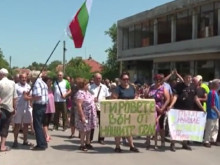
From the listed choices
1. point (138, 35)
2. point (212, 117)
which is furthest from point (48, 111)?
point (138, 35)

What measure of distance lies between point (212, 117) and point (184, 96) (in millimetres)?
1119

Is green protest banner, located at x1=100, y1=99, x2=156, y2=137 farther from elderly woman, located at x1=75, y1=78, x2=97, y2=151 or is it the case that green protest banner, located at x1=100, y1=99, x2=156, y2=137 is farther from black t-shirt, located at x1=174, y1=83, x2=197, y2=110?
black t-shirt, located at x1=174, y1=83, x2=197, y2=110


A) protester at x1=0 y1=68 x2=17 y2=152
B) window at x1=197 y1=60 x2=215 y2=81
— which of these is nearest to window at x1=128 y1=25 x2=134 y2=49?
window at x1=197 y1=60 x2=215 y2=81

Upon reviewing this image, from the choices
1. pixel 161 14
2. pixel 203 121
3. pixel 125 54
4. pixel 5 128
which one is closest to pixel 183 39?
pixel 161 14

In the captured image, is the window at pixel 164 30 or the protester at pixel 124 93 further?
the window at pixel 164 30

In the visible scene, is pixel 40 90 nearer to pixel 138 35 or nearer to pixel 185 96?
pixel 185 96

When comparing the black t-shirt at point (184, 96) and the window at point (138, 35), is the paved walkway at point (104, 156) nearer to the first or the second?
the black t-shirt at point (184, 96)

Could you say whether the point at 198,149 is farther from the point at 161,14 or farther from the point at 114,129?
the point at 161,14

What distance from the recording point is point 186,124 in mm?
11164

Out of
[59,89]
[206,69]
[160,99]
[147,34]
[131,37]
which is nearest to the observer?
[160,99]

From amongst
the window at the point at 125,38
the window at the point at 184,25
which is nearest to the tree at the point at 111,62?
the window at the point at 125,38

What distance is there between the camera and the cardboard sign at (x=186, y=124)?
11.0 metres

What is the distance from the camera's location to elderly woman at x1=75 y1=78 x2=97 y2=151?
10430mm

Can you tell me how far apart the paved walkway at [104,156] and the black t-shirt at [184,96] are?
3.45 feet
